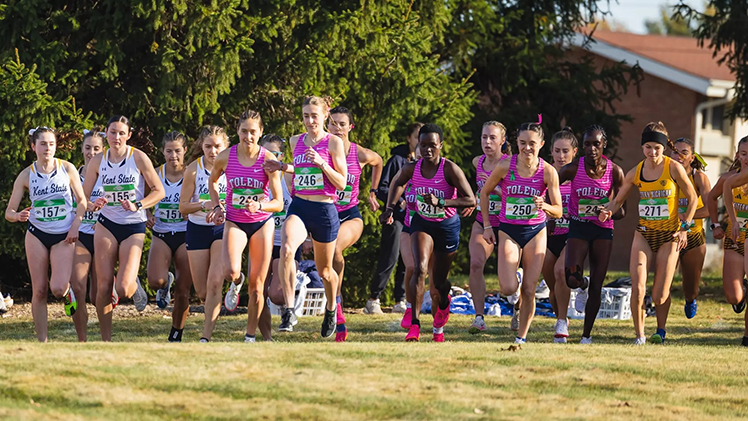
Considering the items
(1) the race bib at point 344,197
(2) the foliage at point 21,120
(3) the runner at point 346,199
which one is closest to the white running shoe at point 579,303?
(3) the runner at point 346,199

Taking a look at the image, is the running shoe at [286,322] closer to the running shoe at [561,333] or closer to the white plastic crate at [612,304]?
the running shoe at [561,333]

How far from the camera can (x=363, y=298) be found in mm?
17844

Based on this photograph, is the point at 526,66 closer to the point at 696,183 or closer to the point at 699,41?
the point at 699,41

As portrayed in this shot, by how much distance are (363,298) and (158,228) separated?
702 cm

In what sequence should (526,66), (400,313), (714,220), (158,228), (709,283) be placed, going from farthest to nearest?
1. (709,283)
2. (526,66)
3. (400,313)
4. (714,220)
5. (158,228)

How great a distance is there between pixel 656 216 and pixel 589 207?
0.71 meters

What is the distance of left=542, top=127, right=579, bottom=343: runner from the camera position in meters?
12.2

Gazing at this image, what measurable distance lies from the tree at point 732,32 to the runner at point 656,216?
10.9 m

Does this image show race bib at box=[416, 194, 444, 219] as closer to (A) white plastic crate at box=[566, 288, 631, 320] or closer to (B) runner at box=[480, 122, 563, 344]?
(B) runner at box=[480, 122, 563, 344]

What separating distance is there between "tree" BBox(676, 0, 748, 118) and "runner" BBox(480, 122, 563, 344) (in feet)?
38.8

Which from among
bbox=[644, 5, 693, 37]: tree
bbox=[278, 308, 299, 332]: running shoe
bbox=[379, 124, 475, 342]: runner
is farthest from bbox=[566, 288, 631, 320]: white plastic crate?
bbox=[644, 5, 693, 37]: tree

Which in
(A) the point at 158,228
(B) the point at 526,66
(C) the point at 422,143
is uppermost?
(B) the point at 526,66

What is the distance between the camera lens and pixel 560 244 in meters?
12.9

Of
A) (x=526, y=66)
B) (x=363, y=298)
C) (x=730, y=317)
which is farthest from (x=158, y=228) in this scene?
(x=526, y=66)
